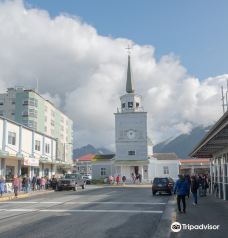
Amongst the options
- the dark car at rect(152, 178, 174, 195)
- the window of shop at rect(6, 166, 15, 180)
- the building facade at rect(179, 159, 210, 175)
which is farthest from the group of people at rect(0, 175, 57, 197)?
the building facade at rect(179, 159, 210, 175)

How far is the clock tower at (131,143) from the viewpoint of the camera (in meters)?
69.1

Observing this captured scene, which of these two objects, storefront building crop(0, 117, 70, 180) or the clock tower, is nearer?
storefront building crop(0, 117, 70, 180)

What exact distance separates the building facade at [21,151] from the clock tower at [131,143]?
2020 centimetres

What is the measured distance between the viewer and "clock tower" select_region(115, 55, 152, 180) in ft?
227

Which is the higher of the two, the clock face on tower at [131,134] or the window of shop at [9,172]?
the clock face on tower at [131,134]

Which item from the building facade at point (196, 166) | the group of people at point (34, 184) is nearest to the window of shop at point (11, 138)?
the group of people at point (34, 184)

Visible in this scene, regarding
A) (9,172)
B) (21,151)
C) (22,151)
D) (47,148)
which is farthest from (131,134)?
(9,172)

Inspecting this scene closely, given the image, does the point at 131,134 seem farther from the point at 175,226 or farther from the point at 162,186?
the point at 175,226

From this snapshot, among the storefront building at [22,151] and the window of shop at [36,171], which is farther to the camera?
the window of shop at [36,171]

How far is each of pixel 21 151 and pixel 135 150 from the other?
31777mm

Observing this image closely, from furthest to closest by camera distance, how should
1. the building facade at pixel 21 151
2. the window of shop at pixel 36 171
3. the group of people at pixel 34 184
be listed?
the window of shop at pixel 36 171, the building facade at pixel 21 151, the group of people at pixel 34 184

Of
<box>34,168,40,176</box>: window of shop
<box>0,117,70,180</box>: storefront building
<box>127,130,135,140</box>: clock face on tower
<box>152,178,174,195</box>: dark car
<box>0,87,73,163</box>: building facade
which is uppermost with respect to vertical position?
<box>0,87,73,163</box>: building facade

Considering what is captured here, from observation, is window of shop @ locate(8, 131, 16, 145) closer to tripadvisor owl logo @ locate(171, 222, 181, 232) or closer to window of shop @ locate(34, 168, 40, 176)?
window of shop @ locate(34, 168, 40, 176)

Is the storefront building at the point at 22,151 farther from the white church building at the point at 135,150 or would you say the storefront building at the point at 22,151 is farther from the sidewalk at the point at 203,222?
the sidewalk at the point at 203,222
